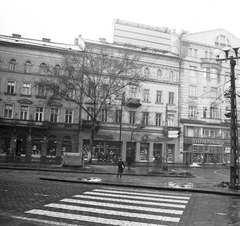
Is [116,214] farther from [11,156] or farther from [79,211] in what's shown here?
[11,156]

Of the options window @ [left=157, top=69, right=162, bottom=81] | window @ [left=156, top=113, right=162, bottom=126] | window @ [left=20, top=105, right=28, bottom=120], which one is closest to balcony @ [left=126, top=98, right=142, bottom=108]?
window @ [left=156, top=113, right=162, bottom=126]

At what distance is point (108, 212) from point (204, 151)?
4289 centimetres

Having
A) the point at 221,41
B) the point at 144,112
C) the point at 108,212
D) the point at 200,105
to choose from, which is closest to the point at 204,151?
the point at 200,105

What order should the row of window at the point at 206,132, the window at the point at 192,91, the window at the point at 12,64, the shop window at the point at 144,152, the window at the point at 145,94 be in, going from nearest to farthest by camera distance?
the window at the point at 12,64 < the shop window at the point at 144,152 < the window at the point at 145,94 < the row of window at the point at 206,132 < the window at the point at 192,91

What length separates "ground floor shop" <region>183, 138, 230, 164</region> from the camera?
157 feet

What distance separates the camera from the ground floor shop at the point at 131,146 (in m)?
43.3

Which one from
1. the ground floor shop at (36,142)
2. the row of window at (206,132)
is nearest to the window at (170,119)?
the row of window at (206,132)

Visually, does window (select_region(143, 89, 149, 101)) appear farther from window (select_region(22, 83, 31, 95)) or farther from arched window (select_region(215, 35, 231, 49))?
window (select_region(22, 83, 31, 95))

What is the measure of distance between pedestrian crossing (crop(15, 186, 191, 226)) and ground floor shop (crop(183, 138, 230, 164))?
37.8m

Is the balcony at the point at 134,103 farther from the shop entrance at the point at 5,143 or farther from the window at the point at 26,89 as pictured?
the shop entrance at the point at 5,143

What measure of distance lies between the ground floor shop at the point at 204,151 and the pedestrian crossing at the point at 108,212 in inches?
1487

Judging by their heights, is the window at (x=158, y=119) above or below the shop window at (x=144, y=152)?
above

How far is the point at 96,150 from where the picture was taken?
4391 centimetres

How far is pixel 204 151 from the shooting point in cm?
4875
